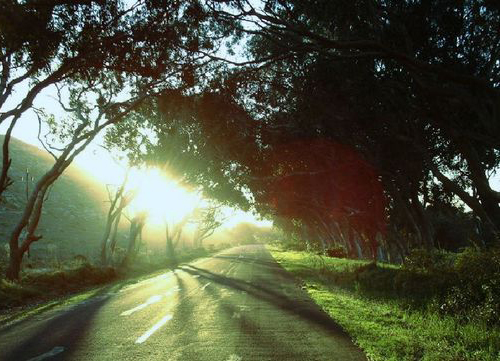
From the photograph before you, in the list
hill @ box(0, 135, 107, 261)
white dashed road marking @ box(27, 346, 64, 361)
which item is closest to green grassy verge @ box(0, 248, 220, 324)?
white dashed road marking @ box(27, 346, 64, 361)

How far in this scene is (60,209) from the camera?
66812 millimetres

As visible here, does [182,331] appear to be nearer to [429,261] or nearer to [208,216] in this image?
[429,261]

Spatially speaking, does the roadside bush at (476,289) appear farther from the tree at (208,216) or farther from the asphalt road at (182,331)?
the tree at (208,216)

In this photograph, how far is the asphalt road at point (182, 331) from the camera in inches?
263

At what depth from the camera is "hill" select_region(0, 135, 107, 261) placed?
4599 centimetres

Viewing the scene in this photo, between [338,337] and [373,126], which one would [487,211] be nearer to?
[373,126]

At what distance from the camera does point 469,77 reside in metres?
9.38

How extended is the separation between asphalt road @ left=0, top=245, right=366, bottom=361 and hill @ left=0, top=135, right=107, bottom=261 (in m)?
23.1

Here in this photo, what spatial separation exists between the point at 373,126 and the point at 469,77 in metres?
8.48

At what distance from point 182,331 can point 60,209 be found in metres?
65.5

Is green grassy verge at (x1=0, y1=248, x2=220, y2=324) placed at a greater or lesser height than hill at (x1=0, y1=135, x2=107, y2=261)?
lesser

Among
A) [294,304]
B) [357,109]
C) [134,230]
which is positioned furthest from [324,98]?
[134,230]

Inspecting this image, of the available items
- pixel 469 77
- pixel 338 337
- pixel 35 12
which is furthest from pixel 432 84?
pixel 35 12

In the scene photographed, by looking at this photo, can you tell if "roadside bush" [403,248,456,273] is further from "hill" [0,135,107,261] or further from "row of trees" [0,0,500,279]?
"hill" [0,135,107,261]
